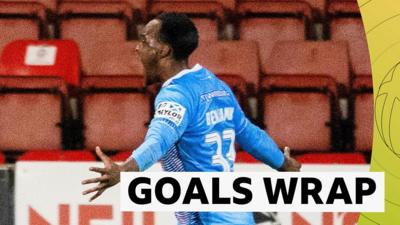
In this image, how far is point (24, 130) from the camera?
7.90ft

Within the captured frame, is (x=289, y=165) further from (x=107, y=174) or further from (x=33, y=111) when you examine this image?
(x=33, y=111)

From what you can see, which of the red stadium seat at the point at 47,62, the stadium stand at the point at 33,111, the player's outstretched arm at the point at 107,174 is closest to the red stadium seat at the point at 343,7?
the red stadium seat at the point at 47,62

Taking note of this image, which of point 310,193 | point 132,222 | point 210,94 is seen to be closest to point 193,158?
point 210,94

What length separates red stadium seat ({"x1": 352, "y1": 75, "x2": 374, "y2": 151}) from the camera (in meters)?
2.44

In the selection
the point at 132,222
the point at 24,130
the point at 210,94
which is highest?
the point at 210,94

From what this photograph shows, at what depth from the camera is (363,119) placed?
2459 mm

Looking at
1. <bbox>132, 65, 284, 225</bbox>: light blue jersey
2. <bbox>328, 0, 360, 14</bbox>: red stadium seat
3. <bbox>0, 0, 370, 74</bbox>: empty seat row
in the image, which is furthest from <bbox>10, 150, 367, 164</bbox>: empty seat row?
<bbox>328, 0, 360, 14</bbox>: red stadium seat

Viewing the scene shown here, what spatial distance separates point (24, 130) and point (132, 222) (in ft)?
1.57

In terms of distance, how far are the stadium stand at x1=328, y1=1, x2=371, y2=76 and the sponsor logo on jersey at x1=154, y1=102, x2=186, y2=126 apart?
154cm

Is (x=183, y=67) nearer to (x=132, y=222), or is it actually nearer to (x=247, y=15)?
(x=132, y=222)

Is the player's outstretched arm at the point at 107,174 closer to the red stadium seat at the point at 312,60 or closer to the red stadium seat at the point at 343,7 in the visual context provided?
the red stadium seat at the point at 312,60

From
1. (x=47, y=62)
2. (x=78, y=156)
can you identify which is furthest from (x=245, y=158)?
(x=47, y=62)

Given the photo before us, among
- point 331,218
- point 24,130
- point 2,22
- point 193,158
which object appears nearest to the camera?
point 193,158

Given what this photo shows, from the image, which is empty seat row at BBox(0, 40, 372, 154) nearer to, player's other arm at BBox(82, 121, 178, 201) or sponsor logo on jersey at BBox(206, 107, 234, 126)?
sponsor logo on jersey at BBox(206, 107, 234, 126)
